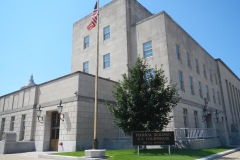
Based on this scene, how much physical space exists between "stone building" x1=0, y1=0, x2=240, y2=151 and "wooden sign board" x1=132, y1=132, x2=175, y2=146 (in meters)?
4.58

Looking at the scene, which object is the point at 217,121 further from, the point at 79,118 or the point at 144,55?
the point at 79,118

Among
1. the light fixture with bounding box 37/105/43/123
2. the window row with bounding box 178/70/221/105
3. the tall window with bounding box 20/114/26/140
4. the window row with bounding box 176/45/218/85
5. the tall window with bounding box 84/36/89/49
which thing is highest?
the tall window with bounding box 84/36/89/49

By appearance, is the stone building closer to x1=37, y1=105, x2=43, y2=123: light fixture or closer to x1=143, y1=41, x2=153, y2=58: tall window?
x1=143, y1=41, x2=153, y2=58: tall window

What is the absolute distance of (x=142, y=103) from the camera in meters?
15.8

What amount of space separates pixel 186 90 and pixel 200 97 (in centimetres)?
480

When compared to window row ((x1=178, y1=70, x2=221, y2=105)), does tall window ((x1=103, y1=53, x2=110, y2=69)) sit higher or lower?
higher

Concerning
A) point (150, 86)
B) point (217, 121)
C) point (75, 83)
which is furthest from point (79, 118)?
point (217, 121)

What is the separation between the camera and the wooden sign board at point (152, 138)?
44.8ft

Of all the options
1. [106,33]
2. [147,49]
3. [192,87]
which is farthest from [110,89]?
[192,87]

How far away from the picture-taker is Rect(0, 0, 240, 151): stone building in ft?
63.6

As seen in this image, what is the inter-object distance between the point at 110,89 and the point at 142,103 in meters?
7.63

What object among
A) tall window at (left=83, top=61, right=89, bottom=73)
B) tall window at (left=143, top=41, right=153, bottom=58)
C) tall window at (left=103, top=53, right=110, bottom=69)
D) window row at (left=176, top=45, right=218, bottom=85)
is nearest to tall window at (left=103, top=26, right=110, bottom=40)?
tall window at (left=103, top=53, right=110, bottom=69)

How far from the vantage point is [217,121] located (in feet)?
96.0

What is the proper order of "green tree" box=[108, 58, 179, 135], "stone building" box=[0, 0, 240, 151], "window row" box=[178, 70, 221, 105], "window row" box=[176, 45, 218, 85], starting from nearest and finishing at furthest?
"green tree" box=[108, 58, 179, 135], "stone building" box=[0, 0, 240, 151], "window row" box=[178, 70, 221, 105], "window row" box=[176, 45, 218, 85]
